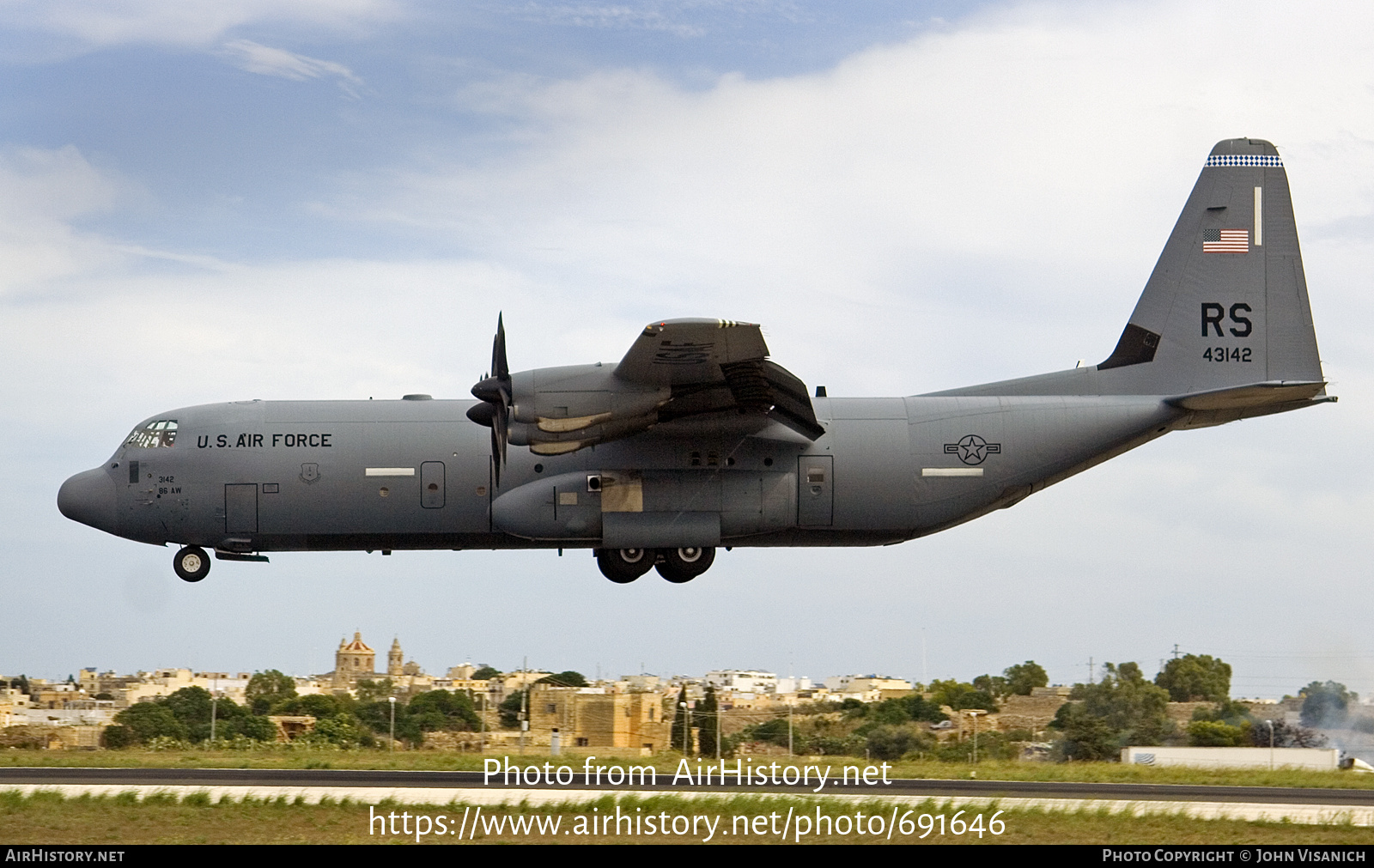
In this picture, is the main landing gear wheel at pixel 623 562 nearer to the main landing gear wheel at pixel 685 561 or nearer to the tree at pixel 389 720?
the main landing gear wheel at pixel 685 561

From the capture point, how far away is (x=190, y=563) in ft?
75.8

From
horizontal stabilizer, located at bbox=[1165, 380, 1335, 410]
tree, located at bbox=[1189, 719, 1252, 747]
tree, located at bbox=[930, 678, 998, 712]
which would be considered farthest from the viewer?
tree, located at bbox=[930, 678, 998, 712]

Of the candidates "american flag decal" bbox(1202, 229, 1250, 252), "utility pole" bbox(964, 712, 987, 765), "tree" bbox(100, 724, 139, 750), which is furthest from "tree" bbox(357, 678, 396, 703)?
"american flag decal" bbox(1202, 229, 1250, 252)

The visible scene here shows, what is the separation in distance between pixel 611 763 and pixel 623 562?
3.49 meters

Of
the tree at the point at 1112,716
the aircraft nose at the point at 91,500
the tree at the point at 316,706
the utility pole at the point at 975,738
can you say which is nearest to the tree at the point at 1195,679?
the tree at the point at 1112,716

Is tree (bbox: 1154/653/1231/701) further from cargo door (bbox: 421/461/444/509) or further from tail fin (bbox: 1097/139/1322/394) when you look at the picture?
cargo door (bbox: 421/461/444/509)

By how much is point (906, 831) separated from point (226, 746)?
1475cm

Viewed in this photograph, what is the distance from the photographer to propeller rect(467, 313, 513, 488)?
66.2ft

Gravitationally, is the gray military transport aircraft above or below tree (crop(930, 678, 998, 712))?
above

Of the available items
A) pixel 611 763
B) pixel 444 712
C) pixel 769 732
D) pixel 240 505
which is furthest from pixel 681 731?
pixel 240 505

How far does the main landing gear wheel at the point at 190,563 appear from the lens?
910 inches

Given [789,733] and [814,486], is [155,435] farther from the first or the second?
[789,733]
